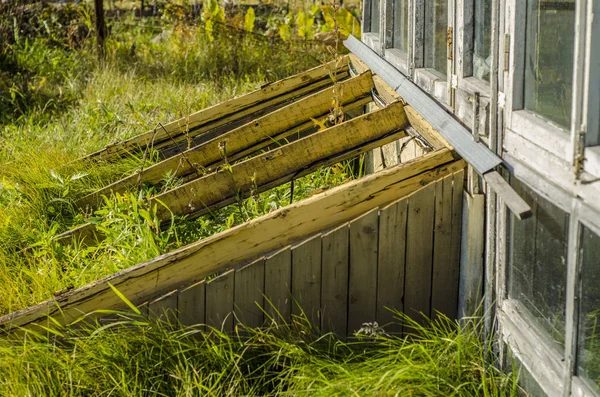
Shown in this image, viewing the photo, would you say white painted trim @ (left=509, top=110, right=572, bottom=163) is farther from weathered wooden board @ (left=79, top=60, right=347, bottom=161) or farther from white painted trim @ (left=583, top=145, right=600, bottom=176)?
weathered wooden board @ (left=79, top=60, right=347, bottom=161)

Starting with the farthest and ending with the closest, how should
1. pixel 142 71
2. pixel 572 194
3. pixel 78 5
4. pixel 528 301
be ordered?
pixel 78 5
pixel 142 71
pixel 528 301
pixel 572 194

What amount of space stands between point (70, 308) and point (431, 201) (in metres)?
1.42

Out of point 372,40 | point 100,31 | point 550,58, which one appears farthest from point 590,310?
point 100,31

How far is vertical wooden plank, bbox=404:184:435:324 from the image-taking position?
3297 mm

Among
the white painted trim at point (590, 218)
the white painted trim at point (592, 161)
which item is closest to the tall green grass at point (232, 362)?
the white painted trim at point (590, 218)

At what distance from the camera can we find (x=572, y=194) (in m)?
A: 2.29

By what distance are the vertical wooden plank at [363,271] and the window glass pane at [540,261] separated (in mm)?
547

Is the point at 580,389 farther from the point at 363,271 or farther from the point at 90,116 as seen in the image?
the point at 90,116

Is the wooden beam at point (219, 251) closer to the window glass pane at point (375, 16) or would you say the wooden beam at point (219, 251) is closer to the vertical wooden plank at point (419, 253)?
the vertical wooden plank at point (419, 253)

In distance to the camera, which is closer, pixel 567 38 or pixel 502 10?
pixel 567 38

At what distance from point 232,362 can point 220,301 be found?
24 centimetres

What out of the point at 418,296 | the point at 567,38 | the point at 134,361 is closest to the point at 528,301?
the point at 418,296

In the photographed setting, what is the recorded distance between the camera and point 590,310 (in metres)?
2.32

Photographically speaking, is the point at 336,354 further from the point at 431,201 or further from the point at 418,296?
the point at 431,201
